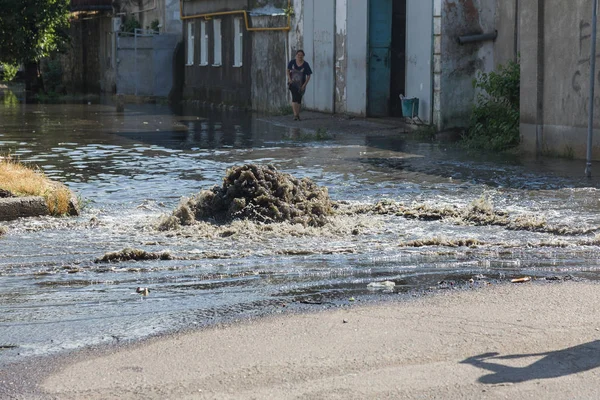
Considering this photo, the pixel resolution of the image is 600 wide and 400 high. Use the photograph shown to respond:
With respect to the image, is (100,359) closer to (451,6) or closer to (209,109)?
(451,6)

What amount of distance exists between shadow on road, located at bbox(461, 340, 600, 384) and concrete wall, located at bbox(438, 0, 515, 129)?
49.1 ft

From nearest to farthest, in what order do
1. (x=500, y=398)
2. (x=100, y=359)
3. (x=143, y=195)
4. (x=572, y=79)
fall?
(x=500, y=398) → (x=100, y=359) → (x=143, y=195) → (x=572, y=79)

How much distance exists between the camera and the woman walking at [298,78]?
2583 cm

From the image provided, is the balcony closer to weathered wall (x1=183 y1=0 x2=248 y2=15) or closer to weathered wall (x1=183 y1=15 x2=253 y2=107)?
weathered wall (x1=183 y1=15 x2=253 y2=107)

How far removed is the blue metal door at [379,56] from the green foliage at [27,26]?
48.1ft

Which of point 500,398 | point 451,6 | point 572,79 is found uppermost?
point 451,6

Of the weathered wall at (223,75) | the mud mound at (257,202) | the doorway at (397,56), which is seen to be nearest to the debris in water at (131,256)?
the mud mound at (257,202)

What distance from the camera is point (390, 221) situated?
10266 mm

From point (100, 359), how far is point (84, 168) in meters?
10.4

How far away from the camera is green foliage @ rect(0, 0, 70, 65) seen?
3391 centimetres

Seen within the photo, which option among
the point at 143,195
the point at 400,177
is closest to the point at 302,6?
the point at 400,177

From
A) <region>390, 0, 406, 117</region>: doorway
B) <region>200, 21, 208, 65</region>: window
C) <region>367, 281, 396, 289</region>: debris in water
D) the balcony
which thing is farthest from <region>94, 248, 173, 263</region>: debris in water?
the balcony

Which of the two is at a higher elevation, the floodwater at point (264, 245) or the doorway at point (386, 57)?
the doorway at point (386, 57)

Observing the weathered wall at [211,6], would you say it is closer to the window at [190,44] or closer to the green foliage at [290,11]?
the window at [190,44]
